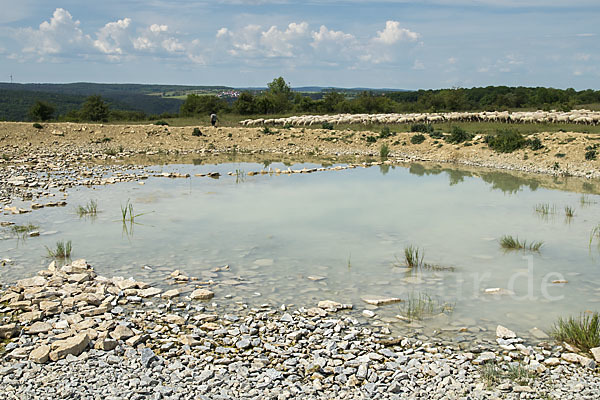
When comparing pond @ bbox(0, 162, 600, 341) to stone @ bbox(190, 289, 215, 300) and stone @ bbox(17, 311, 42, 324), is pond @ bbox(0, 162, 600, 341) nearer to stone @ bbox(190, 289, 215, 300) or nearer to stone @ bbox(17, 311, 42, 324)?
stone @ bbox(190, 289, 215, 300)

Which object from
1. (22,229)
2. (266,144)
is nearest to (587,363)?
(22,229)

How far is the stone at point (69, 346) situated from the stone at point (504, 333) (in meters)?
4.82

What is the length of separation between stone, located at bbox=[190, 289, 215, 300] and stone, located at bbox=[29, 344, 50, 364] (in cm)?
224

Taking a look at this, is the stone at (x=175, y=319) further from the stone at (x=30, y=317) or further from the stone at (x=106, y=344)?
the stone at (x=30, y=317)

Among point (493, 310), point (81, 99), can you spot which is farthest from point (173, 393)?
point (81, 99)

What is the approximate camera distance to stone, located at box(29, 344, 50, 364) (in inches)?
217

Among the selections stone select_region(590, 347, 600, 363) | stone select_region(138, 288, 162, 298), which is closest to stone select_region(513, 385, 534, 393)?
stone select_region(590, 347, 600, 363)

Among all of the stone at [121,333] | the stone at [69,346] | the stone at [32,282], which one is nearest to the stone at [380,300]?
the stone at [121,333]

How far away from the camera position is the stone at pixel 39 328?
625 cm

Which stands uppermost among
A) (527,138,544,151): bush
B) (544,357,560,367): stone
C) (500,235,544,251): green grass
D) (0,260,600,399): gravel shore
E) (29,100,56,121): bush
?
(29,100,56,121): bush

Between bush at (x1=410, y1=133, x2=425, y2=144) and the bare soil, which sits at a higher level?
bush at (x1=410, y1=133, x2=425, y2=144)

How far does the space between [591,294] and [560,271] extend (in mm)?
1106

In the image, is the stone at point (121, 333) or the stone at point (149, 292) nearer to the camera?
the stone at point (121, 333)

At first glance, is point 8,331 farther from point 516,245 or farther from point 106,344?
point 516,245
